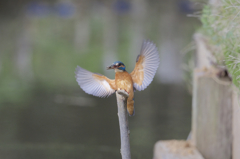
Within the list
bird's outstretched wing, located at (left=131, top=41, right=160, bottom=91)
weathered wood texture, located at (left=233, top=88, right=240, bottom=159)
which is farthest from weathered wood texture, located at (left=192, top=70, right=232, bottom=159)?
bird's outstretched wing, located at (left=131, top=41, right=160, bottom=91)

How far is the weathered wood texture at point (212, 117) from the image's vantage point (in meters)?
0.84

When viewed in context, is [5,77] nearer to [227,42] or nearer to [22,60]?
[22,60]

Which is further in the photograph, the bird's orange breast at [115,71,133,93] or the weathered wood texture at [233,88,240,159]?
the weathered wood texture at [233,88,240,159]

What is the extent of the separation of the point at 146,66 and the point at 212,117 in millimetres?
441

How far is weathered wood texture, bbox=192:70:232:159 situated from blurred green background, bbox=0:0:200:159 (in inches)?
18.7

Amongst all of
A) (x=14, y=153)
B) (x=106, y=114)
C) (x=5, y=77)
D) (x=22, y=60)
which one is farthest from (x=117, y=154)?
(x=22, y=60)

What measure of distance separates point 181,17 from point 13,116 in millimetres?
2937

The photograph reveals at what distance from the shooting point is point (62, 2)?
413cm

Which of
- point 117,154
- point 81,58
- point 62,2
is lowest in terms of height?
point 117,154

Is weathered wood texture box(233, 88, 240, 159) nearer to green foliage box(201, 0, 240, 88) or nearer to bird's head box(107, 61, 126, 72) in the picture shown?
green foliage box(201, 0, 240, 88)

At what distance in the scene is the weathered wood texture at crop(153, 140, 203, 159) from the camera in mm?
831

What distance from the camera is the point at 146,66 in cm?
50

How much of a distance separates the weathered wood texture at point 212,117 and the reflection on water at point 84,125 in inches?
18.3

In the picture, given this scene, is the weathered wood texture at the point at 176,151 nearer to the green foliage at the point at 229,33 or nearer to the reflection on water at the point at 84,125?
the green foliage at the point at 229,33
